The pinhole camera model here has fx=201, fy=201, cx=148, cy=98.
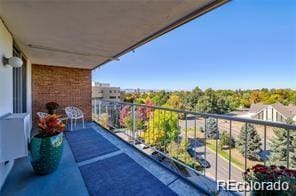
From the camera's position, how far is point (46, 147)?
2959mm

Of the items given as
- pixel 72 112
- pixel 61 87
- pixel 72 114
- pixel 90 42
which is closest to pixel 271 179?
pixel 90 42

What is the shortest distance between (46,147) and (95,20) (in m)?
1.96

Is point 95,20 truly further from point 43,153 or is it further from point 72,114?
point 72,114

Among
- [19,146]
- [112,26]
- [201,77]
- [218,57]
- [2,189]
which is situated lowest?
[2,189]

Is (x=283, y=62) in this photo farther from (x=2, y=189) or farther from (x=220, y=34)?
(x=2, y=189)

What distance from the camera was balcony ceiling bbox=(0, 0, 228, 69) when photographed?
2.26 m

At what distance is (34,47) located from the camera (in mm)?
4453

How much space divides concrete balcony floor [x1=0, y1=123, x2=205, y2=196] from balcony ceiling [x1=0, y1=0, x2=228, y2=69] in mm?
2188

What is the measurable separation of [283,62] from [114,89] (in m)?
22.2

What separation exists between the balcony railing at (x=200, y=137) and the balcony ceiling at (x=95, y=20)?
4.16 ft

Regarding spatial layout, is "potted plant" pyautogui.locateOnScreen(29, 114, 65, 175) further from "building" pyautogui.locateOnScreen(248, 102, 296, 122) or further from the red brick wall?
the red brick wall

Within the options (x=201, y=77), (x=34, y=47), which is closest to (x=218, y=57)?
(x=201, y=77)

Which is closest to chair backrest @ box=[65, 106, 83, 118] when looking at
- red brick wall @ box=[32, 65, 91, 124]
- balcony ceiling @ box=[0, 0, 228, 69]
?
red brick wall @ box=[32, 65, 91, 124]

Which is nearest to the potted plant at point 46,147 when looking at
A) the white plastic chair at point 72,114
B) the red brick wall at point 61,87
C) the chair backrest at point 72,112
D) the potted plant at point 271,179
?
the potted plant at point 271,179
